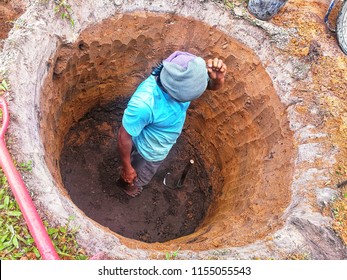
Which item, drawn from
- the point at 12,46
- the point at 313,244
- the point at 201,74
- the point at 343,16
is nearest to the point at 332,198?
the point at 313,244

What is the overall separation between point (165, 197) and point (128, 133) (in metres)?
1.74

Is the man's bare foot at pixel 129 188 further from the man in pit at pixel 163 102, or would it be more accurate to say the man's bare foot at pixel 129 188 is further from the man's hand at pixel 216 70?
the man's hand at pixel 216 70

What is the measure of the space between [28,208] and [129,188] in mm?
1927

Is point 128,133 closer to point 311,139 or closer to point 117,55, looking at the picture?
point 117,55

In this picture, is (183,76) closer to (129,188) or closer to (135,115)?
(135,115)

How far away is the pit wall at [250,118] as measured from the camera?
2330 mm

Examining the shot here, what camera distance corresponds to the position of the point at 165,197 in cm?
425

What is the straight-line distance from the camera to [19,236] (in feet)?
7.04

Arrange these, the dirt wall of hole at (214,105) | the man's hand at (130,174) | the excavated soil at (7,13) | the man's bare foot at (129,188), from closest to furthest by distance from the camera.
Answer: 1. the dirt wall of hole at (214,105)
2. the man's hand at (130,174)
3. the man's bare foot at (129,188)
4. the excavated soil at (7,13)

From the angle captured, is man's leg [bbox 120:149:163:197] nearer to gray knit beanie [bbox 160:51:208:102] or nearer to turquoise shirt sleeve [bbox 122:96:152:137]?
turquoise shirt sleeve [bbox 122:96:152:137]

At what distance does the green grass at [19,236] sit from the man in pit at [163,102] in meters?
0.87

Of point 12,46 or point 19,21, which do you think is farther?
point 19,21

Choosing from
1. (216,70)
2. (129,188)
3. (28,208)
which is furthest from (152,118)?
(129,188)

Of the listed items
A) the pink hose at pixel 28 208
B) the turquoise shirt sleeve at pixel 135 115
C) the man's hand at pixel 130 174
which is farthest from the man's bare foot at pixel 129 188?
the pink hose at pixel 28 208
